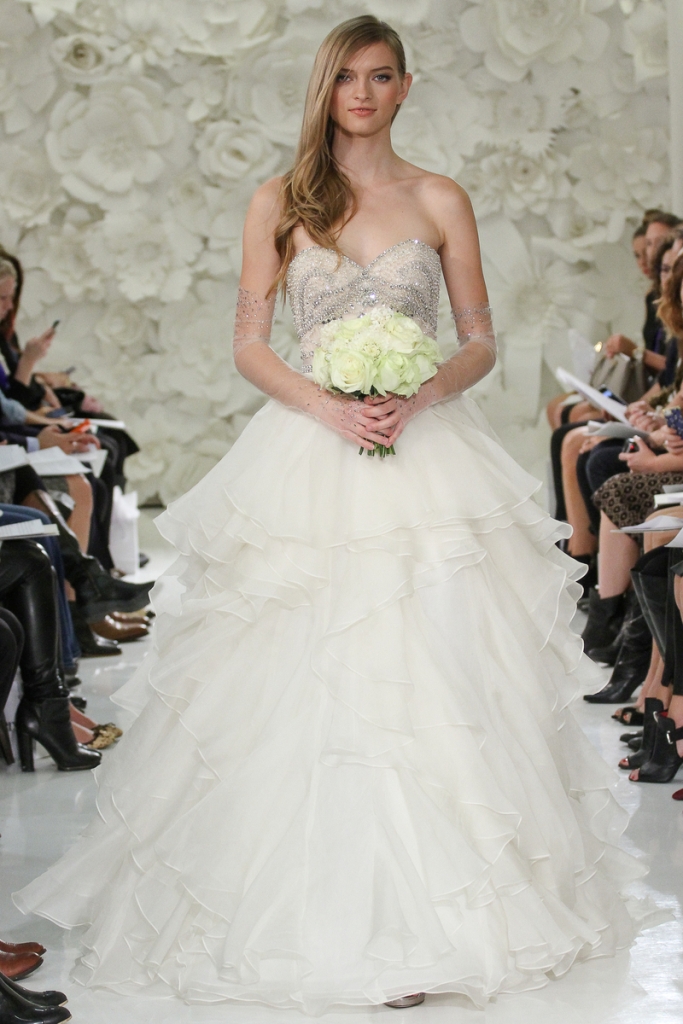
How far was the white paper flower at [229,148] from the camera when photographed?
8961 mm

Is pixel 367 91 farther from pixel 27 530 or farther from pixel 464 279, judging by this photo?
pixel 27 530

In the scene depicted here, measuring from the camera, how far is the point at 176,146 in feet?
29.6

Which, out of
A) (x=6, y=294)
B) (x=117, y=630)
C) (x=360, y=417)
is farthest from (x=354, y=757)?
(x=6, y=294)

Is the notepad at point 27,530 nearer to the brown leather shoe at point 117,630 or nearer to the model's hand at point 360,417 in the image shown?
the model's hand at point 360,417

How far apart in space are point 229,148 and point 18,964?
742 cm

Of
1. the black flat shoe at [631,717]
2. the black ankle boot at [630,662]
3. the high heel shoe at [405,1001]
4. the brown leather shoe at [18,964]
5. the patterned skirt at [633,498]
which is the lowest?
the brown leather shoe at [18,964]

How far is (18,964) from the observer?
2.40 m

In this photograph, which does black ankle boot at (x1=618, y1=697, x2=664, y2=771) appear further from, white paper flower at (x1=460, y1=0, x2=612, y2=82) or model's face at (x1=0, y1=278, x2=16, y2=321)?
white paper flower at (x1=460, y1=0, x2=612, y2=82)

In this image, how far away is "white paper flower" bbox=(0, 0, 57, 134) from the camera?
28.9ft

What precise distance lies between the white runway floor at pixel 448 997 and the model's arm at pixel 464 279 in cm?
118

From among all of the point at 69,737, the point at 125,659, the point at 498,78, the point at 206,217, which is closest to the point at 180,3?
the point at 206,217

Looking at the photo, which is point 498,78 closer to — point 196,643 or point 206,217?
point 206,217

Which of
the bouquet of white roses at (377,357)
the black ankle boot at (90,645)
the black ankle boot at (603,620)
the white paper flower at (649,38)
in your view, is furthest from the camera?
the white paper flower at (649,38)

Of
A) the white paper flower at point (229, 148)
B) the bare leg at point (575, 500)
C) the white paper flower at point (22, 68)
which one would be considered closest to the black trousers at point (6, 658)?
the bare leg at point (575, 500)
